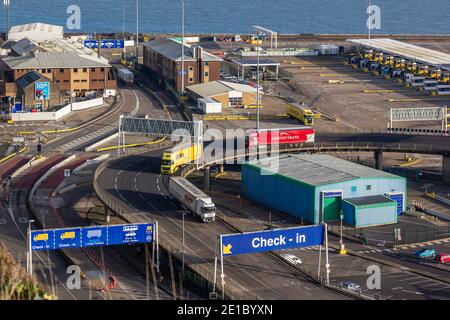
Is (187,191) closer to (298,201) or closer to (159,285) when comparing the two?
(298,201)

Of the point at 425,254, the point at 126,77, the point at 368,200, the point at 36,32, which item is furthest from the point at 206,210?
the point at 36,32

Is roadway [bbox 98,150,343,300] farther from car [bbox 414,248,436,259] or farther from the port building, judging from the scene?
the port building

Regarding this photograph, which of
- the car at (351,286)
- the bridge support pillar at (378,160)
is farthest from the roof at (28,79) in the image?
the car at (351,286)

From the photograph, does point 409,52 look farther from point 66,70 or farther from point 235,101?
point 66,70

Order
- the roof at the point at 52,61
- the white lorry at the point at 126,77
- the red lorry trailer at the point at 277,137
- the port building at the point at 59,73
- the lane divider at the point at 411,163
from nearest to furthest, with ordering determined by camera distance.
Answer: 1. the red lorry trailer at the point at 277,137
2. the lane divider at the point at 411,163
3. the port building at the point at 59,73
4. the roof at the point at 52,61
5. the white lorry at the point at 126,77

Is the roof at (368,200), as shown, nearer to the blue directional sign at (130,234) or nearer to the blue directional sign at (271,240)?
the blue directional sign at (271,240)

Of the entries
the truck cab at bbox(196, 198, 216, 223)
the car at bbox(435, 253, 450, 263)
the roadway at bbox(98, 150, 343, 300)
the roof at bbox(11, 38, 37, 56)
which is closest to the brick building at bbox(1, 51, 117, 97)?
the roof at bbox(11, 38, 37, 56)
